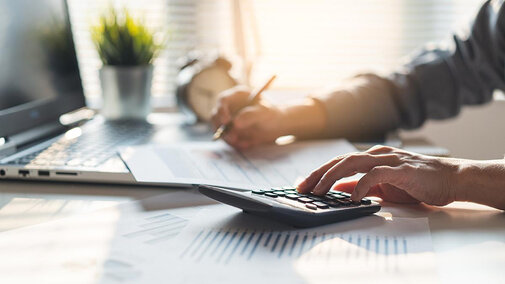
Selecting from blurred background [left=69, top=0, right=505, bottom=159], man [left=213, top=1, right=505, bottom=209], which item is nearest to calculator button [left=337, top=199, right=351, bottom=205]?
man [left=213, top=1, right=505, bottom=209]

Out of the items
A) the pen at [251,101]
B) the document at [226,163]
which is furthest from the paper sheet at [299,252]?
the pen at [251,101]

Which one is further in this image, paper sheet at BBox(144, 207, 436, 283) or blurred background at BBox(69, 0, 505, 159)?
blurred background at BBox(69, 0, 505, 159)

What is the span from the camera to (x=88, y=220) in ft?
2.10

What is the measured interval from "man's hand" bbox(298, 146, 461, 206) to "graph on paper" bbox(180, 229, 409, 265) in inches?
3.3

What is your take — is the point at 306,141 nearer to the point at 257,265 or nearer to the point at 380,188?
the point at 380,188

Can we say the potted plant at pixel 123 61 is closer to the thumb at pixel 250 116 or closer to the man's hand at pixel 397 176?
the thumb at pixel 250 116

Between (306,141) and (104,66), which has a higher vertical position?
(104,66)

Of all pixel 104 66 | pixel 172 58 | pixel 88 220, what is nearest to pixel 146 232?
pixel 88 220

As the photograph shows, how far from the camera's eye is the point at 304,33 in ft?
6.31

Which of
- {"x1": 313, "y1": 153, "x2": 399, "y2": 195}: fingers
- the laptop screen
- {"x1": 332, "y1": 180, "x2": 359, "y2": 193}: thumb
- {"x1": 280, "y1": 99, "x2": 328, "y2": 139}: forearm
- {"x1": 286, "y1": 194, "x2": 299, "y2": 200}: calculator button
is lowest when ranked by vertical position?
{"x1": 280, "y1": 99, "x2": 328, "y2": 139}: forearm

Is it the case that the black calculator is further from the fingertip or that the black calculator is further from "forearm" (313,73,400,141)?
"forearm" (313,73,400,141)

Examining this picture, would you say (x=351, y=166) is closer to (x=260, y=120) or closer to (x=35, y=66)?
(x=260, y=120)

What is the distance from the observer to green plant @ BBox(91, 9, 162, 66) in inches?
53.0

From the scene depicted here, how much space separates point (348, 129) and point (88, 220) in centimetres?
62
